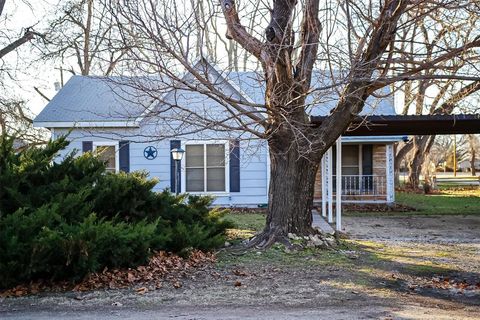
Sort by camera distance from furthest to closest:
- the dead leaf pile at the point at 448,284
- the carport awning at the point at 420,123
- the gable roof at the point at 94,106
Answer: the gable roof at the point at 94,106 → the carport awning at the point at 420,123 → the dead leaf pile at the point at 448,284

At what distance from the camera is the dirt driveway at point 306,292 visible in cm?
586

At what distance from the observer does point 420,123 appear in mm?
13812

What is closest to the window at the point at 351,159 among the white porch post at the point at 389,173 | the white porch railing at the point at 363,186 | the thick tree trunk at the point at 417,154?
the white porch railing at the point at 363,186

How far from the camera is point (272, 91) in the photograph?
8.91 meters

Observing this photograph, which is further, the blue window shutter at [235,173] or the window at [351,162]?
the window at [351,162]

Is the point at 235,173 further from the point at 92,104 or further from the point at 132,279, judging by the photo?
the point at 132,279

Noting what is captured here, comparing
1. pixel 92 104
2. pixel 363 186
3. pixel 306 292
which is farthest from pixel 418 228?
pixel 92 104

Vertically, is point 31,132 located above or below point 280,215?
above

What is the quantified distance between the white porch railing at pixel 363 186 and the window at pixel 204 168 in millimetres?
5822

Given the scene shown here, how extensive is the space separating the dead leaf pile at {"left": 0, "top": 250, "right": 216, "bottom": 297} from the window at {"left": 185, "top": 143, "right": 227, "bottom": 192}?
29.9ft

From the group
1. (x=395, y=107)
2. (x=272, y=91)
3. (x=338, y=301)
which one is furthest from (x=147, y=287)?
(x=395, y=107)

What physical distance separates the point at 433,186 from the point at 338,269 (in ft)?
92.7

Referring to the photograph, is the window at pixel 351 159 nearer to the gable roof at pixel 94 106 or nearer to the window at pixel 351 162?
the window at pixel 351 162

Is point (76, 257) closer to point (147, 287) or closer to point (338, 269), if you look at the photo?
point (147, 287)
